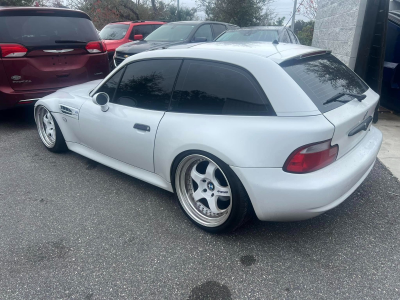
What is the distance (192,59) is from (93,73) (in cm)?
332

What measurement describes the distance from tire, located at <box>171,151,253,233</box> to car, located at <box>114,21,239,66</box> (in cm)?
555

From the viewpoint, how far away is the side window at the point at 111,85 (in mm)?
3334

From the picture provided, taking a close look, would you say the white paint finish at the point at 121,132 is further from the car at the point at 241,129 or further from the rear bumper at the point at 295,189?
the rear bumper at the point at 295,189

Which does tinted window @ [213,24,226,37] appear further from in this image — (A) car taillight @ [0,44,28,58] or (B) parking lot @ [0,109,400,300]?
(B) parking lot @ [0,109,400,300]

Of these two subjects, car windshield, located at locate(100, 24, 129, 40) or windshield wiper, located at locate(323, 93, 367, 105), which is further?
car windshield, located at locate(100, 24, 129, 40)

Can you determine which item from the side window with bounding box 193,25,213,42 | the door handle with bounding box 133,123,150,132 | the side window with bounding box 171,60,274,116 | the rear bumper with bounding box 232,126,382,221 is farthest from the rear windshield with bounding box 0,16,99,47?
the rear bumper with bounding box 232,126,382,221

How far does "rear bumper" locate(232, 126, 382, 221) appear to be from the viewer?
7.27 ft

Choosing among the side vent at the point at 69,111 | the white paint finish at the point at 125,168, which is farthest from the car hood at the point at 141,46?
the white paint finish at the point at 125,168

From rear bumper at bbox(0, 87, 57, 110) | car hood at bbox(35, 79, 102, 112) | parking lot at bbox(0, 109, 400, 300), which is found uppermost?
car hood at bbox(35, 79, 102, 112)

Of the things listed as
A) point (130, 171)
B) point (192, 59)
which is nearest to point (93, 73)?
point (130, 171)

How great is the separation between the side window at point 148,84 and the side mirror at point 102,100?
0.32 feet

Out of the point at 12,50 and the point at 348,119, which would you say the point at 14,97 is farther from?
the point at 348,119

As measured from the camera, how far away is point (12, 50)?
4.65 metres

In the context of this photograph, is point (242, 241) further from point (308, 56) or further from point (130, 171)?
point (308, 56)
